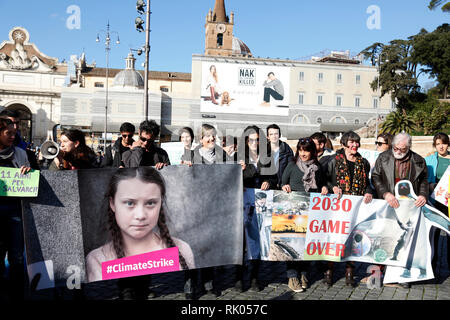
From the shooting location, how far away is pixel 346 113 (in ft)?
236

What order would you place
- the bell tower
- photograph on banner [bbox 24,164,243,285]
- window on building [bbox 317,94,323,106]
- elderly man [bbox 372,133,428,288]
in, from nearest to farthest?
photograph on banner [bbox 24,164,243,285] < elderly man [bbox 372,133,428,288] < window on building [bbox 317,94,323,106] < the bell tower

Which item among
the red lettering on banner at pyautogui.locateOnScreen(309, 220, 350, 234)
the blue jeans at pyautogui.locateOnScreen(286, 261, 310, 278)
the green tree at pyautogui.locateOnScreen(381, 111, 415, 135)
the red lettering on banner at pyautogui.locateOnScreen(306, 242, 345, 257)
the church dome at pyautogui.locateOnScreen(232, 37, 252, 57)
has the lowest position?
the blue jeans at pyautogui.locateOnScreen(286, 261, 310, 278)

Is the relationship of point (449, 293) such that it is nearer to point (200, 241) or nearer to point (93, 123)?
point (200, 241)

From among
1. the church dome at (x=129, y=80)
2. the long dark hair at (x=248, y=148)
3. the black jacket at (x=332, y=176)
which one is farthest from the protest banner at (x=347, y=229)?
the church dome at (x=129, y=80)

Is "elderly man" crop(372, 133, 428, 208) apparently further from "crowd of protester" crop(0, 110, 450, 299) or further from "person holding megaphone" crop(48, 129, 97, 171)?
"person holding megaphone" crop(48, 129, 97, 171)

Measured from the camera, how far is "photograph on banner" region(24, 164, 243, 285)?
435cm

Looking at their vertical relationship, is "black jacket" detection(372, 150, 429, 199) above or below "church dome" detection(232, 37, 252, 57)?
below

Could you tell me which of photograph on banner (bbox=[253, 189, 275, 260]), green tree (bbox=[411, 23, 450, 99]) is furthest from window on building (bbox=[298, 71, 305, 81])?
photograph on banner (bbox=[253, 189, 275, 260])

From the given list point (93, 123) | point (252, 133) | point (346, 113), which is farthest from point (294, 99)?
point (252, 133)

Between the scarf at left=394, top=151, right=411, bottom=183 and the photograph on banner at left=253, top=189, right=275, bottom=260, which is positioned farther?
the scarf at left=394, top=151, right=411, bottom=183

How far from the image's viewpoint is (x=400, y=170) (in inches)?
219

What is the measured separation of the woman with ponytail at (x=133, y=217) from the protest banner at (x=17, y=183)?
73 centimetres

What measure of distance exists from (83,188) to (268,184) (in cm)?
222

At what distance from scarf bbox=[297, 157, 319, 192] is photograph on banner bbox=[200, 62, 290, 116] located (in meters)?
63.0
